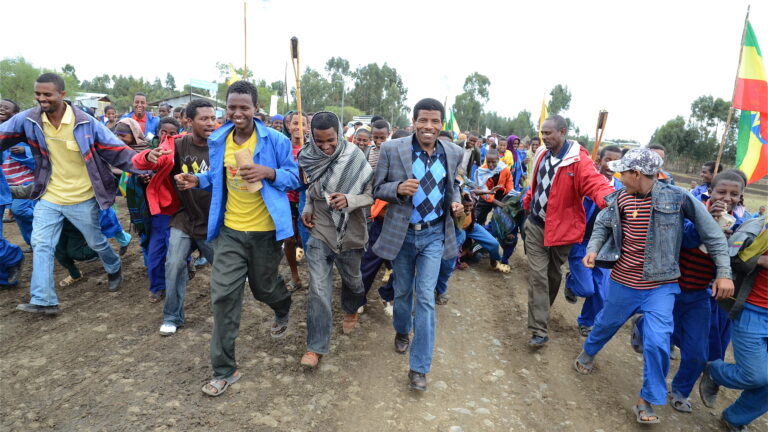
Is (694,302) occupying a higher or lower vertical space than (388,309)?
higher

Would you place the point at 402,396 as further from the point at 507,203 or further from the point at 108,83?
the point at 108,83

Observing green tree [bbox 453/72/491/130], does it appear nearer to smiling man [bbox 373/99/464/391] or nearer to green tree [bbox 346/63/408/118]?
Result: green tree [bbox 346/63/408/118]

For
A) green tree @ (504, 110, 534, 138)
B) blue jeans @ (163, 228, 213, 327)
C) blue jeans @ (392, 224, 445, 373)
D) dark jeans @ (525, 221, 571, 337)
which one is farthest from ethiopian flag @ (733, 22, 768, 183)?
green tree @ (504, 110, 534, 138)

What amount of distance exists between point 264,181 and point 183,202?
1235 millimetres

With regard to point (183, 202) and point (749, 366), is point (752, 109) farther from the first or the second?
point (183, 202)

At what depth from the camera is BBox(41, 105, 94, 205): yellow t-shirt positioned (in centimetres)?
393

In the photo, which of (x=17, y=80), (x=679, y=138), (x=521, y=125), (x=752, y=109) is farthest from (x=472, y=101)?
(x=752, y=109)

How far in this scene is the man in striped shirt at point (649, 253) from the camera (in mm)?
3010

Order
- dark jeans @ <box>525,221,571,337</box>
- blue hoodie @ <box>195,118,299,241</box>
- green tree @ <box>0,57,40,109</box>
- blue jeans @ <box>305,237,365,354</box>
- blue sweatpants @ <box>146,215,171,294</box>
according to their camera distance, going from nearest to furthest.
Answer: blue hoodie @ <box>195,118,299,241</box> → blue jeans @ <box>305,237,365,354</box> → dark jeans @ <box>525,221,571,337</box> → blue sweatpants @ <box>146,215,171,294</box> → green tree @ <box>0,57,40,109</box>

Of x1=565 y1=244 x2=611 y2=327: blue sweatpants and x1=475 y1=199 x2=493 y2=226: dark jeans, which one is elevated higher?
x1=475 y1=199 x2=493 y2=226: dark jeans

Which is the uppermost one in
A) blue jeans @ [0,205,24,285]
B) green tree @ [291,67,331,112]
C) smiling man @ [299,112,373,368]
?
green tree @ [291,67,331,112]

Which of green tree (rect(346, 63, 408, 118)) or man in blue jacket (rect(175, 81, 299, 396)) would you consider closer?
man in blue jacket (rect(175, 81, 299, 396))

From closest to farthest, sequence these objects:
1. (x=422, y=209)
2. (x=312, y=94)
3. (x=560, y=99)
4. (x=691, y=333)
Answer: (x=422, y=209) < (x=691, y=333) < (x=312, y=94) < (x=560, y=99)

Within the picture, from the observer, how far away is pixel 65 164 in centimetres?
400
